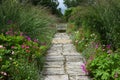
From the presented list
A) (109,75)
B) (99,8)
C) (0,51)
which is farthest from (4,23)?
(109,75)

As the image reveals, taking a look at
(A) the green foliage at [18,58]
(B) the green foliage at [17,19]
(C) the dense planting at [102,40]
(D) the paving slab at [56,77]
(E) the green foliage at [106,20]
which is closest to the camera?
(A) the green foliage at [18,58]

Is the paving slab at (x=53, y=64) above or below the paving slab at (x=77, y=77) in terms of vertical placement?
above

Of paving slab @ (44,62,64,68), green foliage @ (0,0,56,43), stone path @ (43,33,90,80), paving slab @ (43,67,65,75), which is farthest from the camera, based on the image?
green foliage @ (0,0,56,43)

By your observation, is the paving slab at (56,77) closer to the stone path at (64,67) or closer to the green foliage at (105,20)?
the stone path at (64,67)

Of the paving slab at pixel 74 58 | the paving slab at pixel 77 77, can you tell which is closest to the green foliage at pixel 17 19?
the paving slab at pixel 74 58

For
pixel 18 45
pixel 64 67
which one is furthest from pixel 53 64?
pixel 18 45

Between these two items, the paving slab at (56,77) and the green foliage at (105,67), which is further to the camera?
the paving slab at (56,77)

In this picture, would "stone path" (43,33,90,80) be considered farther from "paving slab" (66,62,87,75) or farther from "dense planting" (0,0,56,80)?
"dense planting" (0,0,56,80)

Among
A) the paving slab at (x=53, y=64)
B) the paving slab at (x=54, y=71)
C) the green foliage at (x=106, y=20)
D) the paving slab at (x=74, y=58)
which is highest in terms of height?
the green foliage at (x=106, y=20)

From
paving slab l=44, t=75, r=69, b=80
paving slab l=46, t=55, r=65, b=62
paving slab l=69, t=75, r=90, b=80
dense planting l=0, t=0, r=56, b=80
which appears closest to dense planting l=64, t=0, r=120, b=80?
paving slab l=69, t=75, r=90, b=80

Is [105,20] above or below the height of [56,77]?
above

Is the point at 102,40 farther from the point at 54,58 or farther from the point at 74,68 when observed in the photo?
the point at 74,68

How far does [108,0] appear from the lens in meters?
7.30

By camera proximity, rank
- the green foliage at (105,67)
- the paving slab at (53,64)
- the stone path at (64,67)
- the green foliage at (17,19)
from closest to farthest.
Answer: the green foliage at (105,67)
the stone path at (64,67)
the paving slab at (53,64)
the green foliage at (17,19)
